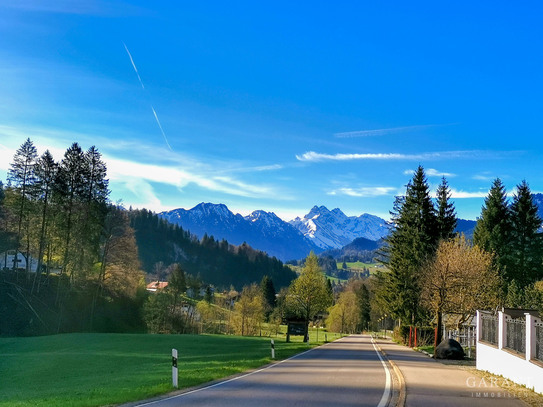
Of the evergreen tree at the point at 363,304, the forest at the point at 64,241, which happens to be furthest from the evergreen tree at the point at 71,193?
the evergreen tree at the point at 363,304

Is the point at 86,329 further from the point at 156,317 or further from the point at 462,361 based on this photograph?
the point at 462,361

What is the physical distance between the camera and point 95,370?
25.1 metres

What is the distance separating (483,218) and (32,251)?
2384 inches

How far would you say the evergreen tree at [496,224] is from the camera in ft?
198

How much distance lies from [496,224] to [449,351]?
38003mm

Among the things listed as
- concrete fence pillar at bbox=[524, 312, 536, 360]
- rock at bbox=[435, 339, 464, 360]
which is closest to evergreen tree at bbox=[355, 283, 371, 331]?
rock at bbox=[435, 339, 464, 360]

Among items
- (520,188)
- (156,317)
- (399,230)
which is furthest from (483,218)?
(156,317)

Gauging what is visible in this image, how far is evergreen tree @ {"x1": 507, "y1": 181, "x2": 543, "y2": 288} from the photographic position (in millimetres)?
60594

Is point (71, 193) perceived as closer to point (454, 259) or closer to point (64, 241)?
point (64, 241)

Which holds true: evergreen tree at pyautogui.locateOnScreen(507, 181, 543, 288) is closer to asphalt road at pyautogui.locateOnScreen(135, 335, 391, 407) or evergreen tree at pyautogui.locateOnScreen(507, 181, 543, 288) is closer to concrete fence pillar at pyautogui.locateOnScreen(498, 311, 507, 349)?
concrete fence pillar at pyautogui.locateOnScreen(498, 311, 507, 349)

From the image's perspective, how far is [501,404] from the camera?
12.1 m

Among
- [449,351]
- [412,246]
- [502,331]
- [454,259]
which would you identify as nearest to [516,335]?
[502,331]

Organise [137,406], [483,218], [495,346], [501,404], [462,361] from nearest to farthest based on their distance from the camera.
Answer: [137,406] < [501,404] < [495,346] < [462,361] < [483,218]

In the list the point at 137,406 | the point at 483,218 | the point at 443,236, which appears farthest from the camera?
the point at 483,218
